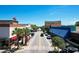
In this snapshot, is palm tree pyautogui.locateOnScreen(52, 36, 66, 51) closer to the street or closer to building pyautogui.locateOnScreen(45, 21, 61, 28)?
the street

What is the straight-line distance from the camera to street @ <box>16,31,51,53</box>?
750 cm

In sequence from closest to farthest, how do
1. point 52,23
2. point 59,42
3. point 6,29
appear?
1. point 59,42
2. point 6,29
3. point 52,23

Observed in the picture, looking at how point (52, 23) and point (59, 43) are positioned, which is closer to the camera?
point (59, 43)

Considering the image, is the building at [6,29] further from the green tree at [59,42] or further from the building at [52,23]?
the green tree at [59,42]

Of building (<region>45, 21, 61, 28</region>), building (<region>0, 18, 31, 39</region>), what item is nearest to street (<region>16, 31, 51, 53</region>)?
building (<region>45, 21, 61, 28</region>)

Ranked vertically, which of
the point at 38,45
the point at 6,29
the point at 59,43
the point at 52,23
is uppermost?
the point at 52,23

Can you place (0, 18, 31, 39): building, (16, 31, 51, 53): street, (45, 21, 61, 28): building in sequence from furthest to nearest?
(45, 21, 61, 28): building < (0, 18, 31, 39): building < (16, 31, 51, 53): street

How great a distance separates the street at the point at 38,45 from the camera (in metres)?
7.50

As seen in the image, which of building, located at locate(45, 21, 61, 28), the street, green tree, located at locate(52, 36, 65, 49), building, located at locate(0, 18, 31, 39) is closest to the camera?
green tree, located at locate(52, 36, 65, 49)

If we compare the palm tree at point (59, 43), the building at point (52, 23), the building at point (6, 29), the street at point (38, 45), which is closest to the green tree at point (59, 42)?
the palm tree at point (59, 43)

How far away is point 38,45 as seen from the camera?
800 centimetres

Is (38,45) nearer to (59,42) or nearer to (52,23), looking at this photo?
(59,42)

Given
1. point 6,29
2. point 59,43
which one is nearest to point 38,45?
point 59,43
